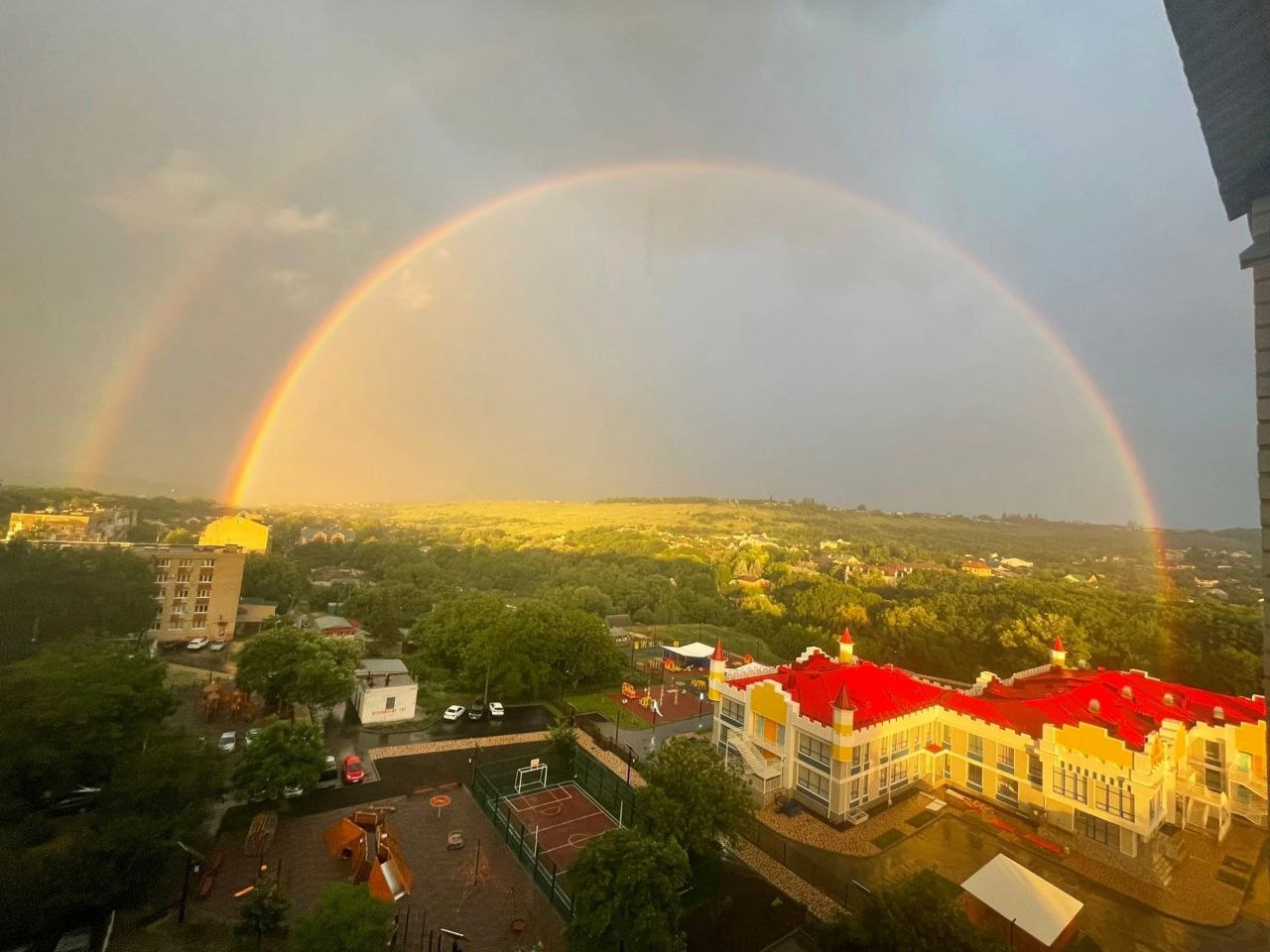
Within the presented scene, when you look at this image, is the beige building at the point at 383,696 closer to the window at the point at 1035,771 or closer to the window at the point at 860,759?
the window at the point at 860,759

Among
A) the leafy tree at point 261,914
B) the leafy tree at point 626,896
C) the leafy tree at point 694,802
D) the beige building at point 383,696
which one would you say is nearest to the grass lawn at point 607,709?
the beige building at point 383,696

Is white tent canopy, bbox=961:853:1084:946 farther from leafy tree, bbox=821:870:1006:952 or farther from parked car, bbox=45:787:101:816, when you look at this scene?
parked car, bbox=45:787:101:816

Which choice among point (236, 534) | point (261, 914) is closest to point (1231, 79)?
point (261, 914)

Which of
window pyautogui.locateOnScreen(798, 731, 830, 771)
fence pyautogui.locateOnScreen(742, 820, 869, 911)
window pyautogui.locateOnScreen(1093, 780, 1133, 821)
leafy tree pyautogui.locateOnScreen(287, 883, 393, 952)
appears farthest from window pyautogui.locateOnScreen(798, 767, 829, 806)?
leafy tree pyautogui.locateOnScreen(287, 883, 393, 952)

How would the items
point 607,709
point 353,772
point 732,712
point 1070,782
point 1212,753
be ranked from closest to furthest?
point 1070,782
point 1212,753
point 353,772
point 732,712
point 607,709

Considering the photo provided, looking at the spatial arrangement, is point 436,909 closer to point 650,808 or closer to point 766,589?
point 650,808

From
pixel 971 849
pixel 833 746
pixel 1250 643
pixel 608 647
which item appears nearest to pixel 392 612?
pixel 608 647

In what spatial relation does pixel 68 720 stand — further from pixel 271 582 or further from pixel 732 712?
pixel 271 582
